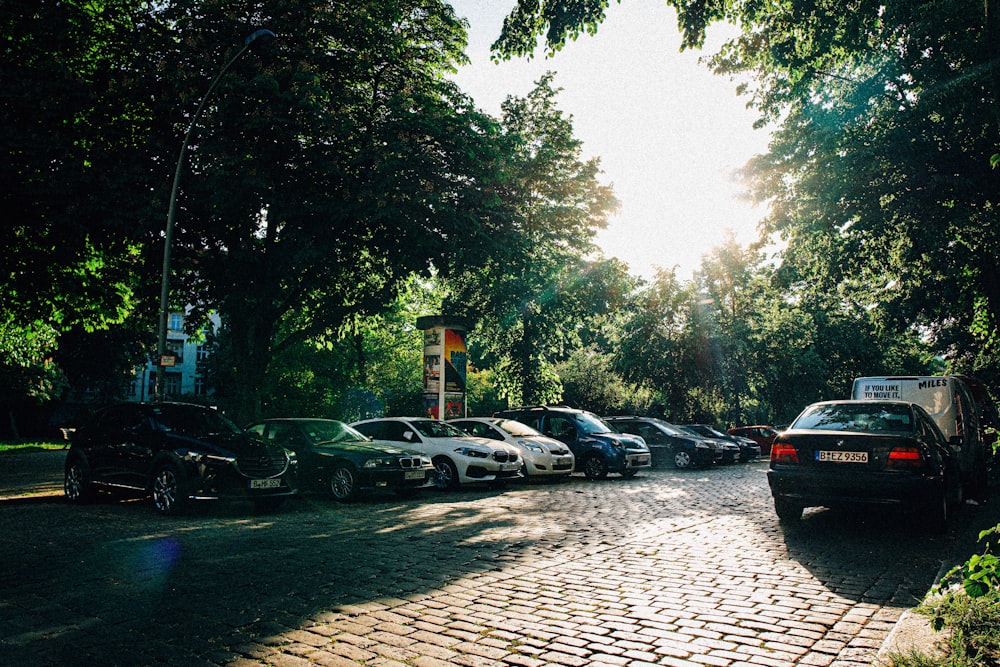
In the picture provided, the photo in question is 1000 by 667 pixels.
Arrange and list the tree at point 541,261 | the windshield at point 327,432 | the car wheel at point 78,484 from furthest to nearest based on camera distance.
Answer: the tree at point 541,261, the windshield at point 327,432, the car wheel at point 78,484

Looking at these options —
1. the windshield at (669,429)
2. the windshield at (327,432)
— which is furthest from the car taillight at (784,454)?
the windshield at (669,429)

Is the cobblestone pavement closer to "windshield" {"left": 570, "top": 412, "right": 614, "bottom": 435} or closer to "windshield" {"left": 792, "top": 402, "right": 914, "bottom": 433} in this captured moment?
"windshield" {"left": 792, "top": 402, "right": 914, "bottom": 433}

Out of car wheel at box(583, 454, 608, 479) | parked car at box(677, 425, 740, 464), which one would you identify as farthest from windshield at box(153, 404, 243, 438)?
parked car at box(677, 425, 740, 464)

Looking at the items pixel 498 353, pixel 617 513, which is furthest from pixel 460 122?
pixel 498 353

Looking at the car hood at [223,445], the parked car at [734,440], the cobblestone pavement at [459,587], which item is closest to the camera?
the cobblestone pavement at [459,587]

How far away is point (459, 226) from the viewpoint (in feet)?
55.0

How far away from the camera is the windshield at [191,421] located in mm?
11070

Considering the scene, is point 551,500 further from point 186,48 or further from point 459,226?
point 186,48

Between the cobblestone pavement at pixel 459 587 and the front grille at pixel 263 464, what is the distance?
2.20 feet

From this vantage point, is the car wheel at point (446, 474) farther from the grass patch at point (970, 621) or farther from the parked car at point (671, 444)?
the grass patch at point (970, 621)

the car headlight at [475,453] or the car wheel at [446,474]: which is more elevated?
the car headlight at [475,453]

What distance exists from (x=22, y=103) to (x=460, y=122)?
379 inches

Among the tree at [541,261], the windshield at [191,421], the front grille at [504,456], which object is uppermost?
the tree at [541,261]

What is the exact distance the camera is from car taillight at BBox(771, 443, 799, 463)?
873 centimetres
